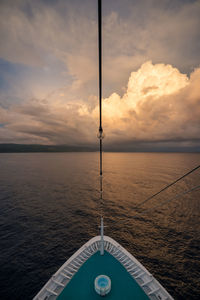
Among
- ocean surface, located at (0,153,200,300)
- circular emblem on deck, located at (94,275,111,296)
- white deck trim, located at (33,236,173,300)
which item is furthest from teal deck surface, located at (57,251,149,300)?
ocean surface, located at (0,153,200,300)

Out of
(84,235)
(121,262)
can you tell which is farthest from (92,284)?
(84,235)

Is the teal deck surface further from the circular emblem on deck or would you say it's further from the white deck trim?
the white deck trim

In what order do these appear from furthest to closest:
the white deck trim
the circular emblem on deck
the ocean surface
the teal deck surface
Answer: the ocean surface
the white deck trim
the teal deck surface
the circular emblem on deck

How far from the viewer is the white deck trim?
9227mm

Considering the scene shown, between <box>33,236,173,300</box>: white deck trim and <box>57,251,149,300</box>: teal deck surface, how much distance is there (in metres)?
1.09

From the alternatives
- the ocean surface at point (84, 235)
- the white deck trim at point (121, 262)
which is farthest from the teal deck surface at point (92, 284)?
the ocean surface at point (84, 235)

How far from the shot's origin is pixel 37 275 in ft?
58.0

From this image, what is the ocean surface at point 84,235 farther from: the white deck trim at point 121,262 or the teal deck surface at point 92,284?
the teal deck surface at point 92,284

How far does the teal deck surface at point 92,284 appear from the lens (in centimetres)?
845

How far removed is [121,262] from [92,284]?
4.11 metres

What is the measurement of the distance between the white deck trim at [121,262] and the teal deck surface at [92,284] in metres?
1.09

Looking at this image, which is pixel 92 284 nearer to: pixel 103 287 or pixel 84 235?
Result: pixel 103 287

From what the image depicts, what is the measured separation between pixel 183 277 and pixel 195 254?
5.63m

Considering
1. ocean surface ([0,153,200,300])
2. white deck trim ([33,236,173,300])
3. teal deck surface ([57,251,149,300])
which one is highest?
teal deck surface ([57,251,149,300])
